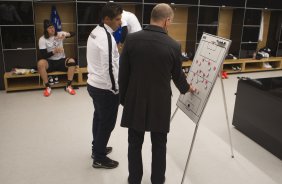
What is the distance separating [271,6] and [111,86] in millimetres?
5341

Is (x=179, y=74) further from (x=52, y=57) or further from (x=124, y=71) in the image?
(x=52, y=57)

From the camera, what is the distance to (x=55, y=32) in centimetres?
475

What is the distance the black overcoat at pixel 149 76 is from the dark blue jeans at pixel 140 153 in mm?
113

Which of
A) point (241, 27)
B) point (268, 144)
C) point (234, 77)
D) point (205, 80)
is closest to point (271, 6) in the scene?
point (241, 27)

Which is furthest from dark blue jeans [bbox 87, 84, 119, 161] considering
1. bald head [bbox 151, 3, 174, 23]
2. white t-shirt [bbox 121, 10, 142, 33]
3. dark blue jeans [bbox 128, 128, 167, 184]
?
white t-shirt [bbox 121, 10, 142, 33]

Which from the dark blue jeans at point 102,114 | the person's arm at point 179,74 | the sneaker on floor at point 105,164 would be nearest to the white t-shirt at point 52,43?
the dark blue jeans at point 102,114

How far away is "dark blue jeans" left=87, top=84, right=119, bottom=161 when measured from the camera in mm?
2268

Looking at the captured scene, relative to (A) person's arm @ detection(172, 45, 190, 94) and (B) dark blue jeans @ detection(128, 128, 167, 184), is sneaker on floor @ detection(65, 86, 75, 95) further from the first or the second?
(A) person's arm @ detection(172, 45, 190, 94)

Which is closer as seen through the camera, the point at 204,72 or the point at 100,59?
the point at 100,59

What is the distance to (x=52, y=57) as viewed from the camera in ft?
15.6

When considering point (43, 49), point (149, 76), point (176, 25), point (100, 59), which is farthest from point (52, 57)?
point (149, 76)

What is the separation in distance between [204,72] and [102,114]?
0.92 m

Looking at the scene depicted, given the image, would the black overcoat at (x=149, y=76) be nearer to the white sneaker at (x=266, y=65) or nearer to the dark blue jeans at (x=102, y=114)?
the dark blue jeans at (x=102, y=114)

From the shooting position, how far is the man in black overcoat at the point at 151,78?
72.1 inches
